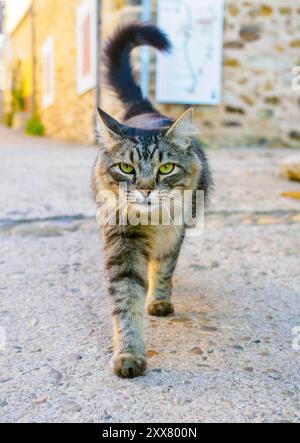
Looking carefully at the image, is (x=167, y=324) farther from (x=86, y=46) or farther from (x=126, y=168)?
(x=86, y=46)

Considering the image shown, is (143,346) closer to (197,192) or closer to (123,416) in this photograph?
(123,416)

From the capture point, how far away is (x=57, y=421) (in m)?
1.56

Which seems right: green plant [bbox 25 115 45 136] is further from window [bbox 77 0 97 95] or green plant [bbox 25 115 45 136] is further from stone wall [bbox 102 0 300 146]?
stone wall [bbox 102 0 300 146]

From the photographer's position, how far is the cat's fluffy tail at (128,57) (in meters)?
3.20

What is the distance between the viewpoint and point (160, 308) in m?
2.45

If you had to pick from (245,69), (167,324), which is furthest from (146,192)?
(245,69)

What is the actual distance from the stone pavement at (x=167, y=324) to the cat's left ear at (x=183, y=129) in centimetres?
78

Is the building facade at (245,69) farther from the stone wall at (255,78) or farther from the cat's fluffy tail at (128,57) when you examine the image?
the cat's fluffy tail at (128,57)

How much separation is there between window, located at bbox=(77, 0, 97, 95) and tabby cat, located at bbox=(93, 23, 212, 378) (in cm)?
589

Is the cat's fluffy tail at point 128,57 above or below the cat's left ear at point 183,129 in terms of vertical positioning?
above

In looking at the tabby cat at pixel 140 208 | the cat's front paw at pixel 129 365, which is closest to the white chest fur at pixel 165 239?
the tabby cat at pixel 140 208

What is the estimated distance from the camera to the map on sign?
732 cm

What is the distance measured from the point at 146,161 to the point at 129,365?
2.68ft

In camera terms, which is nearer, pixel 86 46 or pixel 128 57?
pixel 128 57
